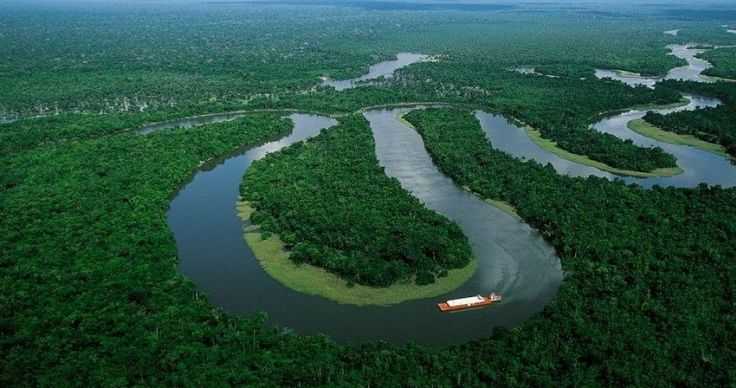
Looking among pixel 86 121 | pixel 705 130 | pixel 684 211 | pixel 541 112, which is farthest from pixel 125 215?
pixel 705 130

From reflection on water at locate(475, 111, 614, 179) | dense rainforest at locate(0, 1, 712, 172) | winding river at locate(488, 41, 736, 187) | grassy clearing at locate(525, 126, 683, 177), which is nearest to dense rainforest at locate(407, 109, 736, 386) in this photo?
reflection on water at locate(475, 111, 614, 179)

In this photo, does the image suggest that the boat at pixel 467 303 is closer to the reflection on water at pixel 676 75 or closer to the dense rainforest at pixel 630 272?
the dense rainforest at pixel 630 272


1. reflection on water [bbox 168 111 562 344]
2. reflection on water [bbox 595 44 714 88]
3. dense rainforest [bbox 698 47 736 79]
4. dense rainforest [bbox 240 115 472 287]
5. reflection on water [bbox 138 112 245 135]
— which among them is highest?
dense rainforest [bbox 698 47 736 79]

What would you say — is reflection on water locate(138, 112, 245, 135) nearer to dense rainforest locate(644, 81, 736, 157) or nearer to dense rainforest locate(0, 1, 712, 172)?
dense rainforest locate(0, 1, 712, 172)

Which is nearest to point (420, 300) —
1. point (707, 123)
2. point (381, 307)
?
point (381, 307)

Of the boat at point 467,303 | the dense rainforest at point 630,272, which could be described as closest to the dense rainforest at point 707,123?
the dense rainforest at point 630,272

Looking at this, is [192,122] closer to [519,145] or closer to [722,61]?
[519,145]

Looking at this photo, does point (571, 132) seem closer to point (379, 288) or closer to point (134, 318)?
point (379, 288)
